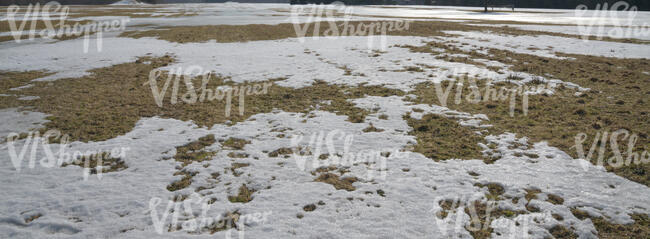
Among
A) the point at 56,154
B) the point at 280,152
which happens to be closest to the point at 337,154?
the point at 280,152

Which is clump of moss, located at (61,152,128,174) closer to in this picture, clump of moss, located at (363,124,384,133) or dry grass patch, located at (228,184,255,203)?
dry grass patch, located at (228,184,255,203)

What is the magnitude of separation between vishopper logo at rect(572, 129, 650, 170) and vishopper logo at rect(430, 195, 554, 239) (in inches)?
115

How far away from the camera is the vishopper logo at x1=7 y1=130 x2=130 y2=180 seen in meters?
8.22

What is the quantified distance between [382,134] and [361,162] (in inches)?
73.1

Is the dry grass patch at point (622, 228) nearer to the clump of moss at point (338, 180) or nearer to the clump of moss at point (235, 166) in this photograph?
the clump of moss at point (338, 180)

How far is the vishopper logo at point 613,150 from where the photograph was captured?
789cm

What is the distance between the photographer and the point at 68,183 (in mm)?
7414

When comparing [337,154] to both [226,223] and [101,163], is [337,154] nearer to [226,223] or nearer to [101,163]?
[226,223]

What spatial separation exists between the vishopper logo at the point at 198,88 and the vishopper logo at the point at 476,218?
7805 millimetres

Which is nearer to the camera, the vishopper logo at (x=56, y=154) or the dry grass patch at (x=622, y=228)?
the dry grass patch at (x=622, y=228)

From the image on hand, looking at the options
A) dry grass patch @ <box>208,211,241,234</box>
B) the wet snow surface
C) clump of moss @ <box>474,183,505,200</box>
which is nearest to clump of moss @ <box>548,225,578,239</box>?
the wet snow surface

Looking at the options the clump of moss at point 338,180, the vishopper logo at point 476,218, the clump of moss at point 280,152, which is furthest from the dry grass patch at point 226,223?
the vishopper logo at point 476,218

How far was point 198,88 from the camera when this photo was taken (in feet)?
48.5

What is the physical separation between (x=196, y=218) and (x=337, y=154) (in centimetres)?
383
